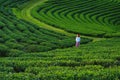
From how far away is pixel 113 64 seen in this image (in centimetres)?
2005

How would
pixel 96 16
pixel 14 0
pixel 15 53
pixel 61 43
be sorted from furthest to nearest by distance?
pixel 14 0 → pixel 96 16 → pixel 61 43 → pixel 15 53

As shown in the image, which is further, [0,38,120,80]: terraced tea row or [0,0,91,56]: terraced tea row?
[0,0,91,56]: terraced tea row

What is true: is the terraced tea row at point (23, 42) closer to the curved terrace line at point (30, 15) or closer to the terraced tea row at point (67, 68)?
the curved terrace line at point (30, 15)

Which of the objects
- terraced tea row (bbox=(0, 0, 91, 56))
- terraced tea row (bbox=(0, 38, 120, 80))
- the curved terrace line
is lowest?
terraced tea row (bbox=(0, 38, 120, 80))

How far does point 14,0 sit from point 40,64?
183 feet

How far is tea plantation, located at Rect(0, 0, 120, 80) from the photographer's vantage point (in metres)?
17.6

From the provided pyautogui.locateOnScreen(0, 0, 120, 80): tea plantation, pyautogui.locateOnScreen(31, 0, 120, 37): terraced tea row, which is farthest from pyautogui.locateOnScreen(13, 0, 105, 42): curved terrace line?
pyautogui.locateOnScreen(31, 0, 120, 37): terraced tea row

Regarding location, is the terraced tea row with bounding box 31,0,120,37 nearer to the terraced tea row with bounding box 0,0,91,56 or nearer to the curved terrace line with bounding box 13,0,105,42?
the curved terrace line with bounding box 13,0,105,42

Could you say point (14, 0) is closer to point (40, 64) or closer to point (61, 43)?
point (61, 43)

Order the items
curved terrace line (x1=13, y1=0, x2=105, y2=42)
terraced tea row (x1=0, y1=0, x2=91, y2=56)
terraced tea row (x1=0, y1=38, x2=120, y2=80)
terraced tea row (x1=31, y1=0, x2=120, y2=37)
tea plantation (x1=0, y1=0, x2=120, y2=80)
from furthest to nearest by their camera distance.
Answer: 1. terraced tea row (x1=31, y1=0, x2=120, y2=37)
2. curved terrace line (x1=13, y1=0, x2=105, y2=42)
3. terraced tea row (x1=0, y1=0, x2=91, y2=56)
4. tea plantation (x1=0, y1=0, x2=120, y2=80)
5. terraced tea row (x1=0, y1=38, x2=120, y2=80)

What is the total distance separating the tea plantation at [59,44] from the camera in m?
17.6

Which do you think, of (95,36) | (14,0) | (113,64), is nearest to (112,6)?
(14,0)

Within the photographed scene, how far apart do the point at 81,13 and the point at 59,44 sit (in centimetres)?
3537

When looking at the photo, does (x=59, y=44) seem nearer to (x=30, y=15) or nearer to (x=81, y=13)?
(x=30, y=15)
